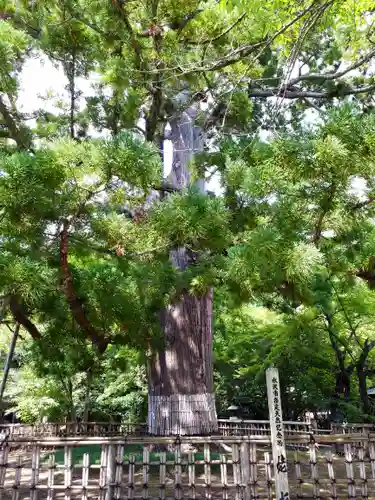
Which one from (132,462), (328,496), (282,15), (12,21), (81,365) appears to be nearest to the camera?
(282,15)

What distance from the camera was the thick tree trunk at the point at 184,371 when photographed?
5.60 meters

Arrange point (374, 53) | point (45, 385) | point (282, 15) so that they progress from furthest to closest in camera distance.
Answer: point (45, 385)
point (282, 15)
point (374, 53)

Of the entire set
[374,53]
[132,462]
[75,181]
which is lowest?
[132,462]

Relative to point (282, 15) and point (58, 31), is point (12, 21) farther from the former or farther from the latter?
point (282, 15)

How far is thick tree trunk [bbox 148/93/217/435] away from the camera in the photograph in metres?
5.60

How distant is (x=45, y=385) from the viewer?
10961mm

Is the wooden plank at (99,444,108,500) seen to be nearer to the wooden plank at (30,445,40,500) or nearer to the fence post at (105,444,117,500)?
the fence post at (105,444,117,500)

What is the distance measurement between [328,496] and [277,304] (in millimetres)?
5359

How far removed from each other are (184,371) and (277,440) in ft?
8.42

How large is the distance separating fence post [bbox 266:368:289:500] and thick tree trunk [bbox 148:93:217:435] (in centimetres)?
218

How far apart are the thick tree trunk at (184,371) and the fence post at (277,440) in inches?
85.7

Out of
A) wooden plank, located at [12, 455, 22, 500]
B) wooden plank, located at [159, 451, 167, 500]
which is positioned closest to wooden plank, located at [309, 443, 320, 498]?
wooden plank, located at [159, 451, 167, 500]

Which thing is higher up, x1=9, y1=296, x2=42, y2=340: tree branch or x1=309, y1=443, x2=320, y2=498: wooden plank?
x1=9, y1=296, x2=42, y2=340: tree branch

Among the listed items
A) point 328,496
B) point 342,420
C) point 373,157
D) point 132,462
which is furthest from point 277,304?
point 373,157
